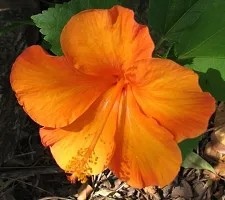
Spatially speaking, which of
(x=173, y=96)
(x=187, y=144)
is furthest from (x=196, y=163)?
(x=173, y=96)

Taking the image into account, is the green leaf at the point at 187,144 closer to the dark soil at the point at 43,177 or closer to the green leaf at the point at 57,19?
the green leaf at the point at 57,19

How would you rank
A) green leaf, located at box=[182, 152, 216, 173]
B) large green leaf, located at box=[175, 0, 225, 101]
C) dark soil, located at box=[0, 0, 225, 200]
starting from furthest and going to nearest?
dark soil, located at box=[0, 0, 225, 200], green leaf, located at box=[182, 152, 216, 173], large green leaf, located at box=[175, 0, 225, 101]

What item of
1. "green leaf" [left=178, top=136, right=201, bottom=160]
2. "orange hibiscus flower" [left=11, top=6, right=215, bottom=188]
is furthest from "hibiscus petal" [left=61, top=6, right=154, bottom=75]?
"green leaf" [left=178, top=136, right=201, bottom=160]

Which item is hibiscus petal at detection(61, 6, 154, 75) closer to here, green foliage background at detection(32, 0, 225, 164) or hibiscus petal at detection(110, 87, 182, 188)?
hibiscus petal at detection(110, 87, 182, 188)

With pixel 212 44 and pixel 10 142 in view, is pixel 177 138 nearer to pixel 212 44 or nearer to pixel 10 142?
pixel 212 44

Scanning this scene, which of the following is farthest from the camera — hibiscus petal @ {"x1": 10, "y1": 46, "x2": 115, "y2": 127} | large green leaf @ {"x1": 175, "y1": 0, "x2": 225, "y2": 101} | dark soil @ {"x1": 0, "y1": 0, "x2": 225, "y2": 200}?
dark soil @ {"x1": 0, "y1": 0, "x2": 225, "y2": 200}
